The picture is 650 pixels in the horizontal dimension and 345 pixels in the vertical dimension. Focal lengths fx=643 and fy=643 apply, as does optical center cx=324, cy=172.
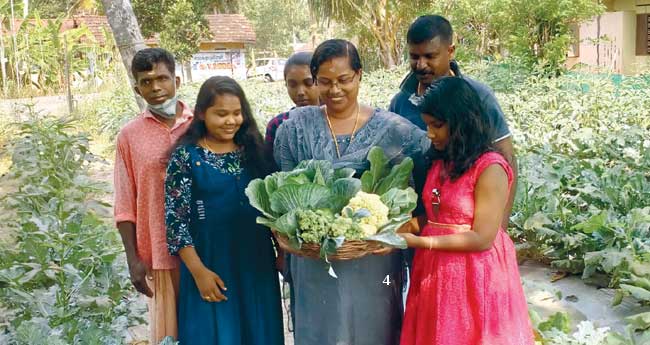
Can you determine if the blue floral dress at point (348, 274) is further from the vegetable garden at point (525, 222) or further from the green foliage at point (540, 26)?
the green foliage at point (540, 26)

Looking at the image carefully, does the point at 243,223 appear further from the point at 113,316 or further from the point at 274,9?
the point at 274,9

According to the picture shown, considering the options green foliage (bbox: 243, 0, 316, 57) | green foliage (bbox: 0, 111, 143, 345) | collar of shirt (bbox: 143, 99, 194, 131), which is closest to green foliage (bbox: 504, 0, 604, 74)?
green foliage (bbox: 0, 111, 143, 345)

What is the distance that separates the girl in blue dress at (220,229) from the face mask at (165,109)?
217mm

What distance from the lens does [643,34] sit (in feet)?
47.1

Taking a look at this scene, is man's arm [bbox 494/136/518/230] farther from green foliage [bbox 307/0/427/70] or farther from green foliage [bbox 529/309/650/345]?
green foliage [bbox 307/0/427/70]

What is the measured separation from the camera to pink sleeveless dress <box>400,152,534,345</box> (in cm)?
221

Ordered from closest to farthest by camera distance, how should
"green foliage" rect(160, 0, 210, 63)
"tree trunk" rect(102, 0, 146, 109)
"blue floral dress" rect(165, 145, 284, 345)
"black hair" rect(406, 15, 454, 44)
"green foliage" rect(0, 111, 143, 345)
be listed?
"blue floral dress" rect(165, 145, 284, 345)
"black hair" rect(406, 15, 454, 44)
"green foliage" rect(0, 111, 143, 345)
"tree trunk" rect(102, 0, 146, 109)
"green foliage" rect(160, 0, 210, 63)

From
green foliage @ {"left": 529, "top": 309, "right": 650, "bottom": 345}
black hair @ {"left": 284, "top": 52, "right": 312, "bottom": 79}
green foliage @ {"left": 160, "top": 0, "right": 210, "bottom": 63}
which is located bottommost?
green foliage @ {"left": 529, "top": 309, "right": 650, "bottom": 345}

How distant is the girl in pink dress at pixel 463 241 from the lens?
2.17 meters

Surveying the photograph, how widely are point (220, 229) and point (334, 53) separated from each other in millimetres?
805

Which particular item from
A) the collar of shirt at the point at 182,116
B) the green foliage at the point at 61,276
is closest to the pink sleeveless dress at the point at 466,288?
the collar of shirt at the point at 182,116

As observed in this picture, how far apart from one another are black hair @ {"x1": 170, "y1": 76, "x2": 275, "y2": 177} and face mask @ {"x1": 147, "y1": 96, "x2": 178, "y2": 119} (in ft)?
0.67

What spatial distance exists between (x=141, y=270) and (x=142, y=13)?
17084 mm

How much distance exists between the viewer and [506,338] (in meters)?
2.23
